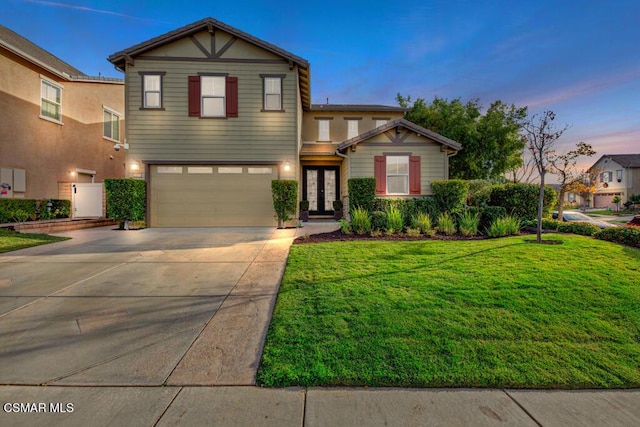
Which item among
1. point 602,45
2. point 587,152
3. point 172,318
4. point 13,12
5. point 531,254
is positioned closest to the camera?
point 172,318

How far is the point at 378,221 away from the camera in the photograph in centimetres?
887

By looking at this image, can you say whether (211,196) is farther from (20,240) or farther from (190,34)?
(190,34)

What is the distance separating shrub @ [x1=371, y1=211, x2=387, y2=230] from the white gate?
12.3m

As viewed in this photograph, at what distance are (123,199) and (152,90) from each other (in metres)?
4.57

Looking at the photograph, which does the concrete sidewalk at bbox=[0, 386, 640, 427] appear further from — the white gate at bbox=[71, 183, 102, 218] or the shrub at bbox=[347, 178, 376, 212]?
the white gate at bbox=[71, 183, 102, 218]

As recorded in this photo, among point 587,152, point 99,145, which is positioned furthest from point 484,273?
point 99,145

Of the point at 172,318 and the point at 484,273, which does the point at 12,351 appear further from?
the point at 484,273

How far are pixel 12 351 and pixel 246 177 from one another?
30.4 feet

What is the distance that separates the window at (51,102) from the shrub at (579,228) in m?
20.0

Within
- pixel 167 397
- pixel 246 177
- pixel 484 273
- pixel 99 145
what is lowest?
pixel 167 397

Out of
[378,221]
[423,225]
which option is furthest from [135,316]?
[423,225]

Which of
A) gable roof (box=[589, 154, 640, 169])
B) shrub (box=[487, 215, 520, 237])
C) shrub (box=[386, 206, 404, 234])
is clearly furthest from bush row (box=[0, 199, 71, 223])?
gable roof (box=[589, 154, 640, 169])

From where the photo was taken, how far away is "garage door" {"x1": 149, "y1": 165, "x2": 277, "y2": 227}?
37.3 ft

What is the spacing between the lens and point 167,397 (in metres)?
2.11
